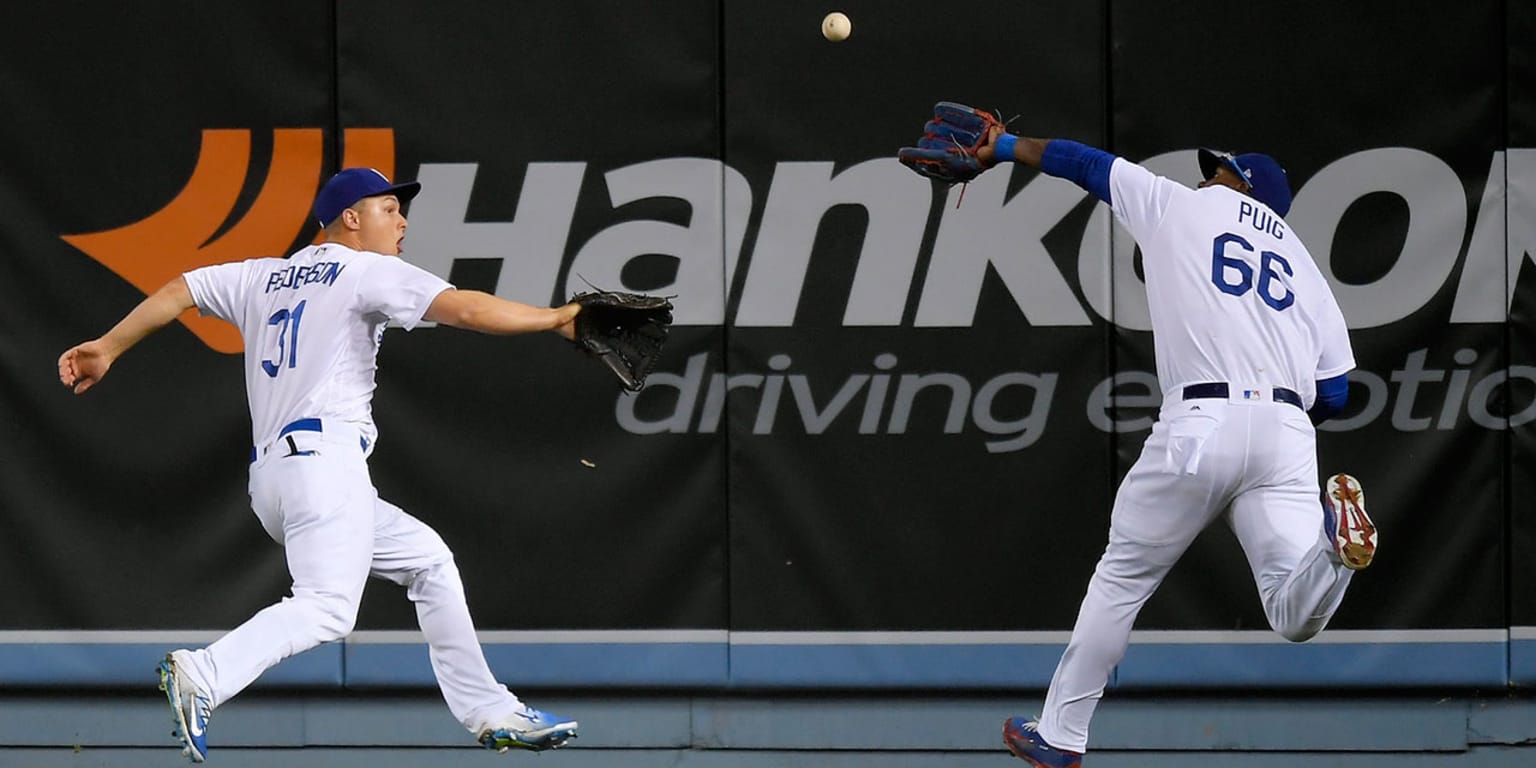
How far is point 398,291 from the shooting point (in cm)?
507

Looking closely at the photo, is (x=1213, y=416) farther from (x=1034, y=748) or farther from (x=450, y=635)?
(x=450, y=635)

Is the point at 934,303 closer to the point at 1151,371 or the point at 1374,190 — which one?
the point at 1151,371

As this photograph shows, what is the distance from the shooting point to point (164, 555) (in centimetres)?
659

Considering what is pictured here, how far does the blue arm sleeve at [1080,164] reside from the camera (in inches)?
208

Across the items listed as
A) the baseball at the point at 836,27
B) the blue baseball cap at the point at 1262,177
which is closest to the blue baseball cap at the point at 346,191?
the baseball at the point at 836,27

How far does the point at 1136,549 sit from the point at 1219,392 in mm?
517

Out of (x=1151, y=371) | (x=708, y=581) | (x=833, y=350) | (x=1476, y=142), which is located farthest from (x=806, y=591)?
(x=1476, y=142)

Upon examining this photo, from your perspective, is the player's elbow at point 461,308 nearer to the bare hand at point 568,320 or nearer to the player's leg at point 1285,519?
the bare hand at point 568,320

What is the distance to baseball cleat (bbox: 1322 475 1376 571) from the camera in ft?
15.2

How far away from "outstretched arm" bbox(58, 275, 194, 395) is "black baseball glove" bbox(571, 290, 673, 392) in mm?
1277

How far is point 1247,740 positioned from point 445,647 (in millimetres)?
2990

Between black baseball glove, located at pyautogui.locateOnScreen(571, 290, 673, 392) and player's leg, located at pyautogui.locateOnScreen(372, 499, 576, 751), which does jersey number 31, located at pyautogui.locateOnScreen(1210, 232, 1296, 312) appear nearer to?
black baseball glove, located at pyautogui.locateOnScreen(571, 290, 673, 392)

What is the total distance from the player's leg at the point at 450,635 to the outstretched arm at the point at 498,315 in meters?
0.81

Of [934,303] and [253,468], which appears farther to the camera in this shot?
[934,303]
